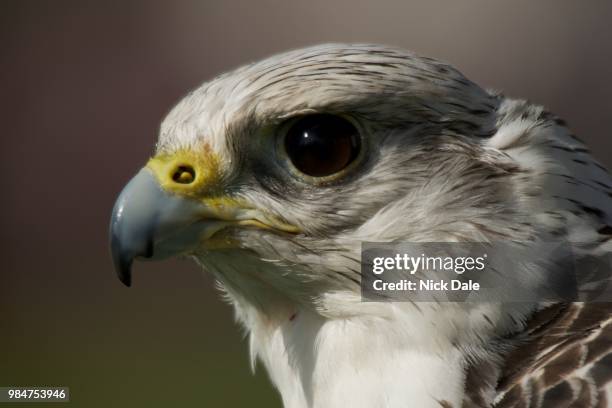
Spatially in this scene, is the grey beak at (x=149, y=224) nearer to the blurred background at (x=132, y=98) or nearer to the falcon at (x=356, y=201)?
the falcon at (x=356, y=201)

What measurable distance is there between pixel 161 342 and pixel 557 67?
11.0 ft

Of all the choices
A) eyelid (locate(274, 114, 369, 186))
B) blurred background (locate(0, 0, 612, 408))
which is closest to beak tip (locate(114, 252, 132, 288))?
eyelid (locate(274, 114, 369, 186))

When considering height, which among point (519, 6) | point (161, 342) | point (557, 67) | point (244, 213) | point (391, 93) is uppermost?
point (519, 6)

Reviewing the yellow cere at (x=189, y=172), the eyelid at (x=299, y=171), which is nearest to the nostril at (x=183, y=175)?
the yellow cere at (x=189, y=172)

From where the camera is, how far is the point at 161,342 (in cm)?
694

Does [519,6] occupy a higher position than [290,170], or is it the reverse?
[519,6]

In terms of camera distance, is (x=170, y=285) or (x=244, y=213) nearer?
(x=244, y=213)

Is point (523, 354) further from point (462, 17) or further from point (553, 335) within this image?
point (462, 17)

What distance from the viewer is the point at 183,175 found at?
1.81 m

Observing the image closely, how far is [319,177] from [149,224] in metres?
0.31

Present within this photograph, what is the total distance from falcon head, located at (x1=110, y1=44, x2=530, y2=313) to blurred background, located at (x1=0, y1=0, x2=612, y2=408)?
4733 millimetres

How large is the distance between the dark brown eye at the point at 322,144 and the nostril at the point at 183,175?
0.60 feet

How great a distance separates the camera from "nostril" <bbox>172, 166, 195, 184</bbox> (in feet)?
5.93

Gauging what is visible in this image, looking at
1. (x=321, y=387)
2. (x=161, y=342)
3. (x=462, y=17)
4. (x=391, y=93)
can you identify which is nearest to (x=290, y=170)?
(x=391, y=93)
